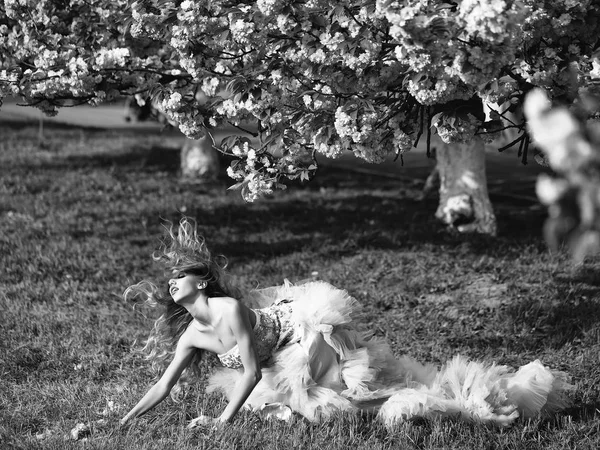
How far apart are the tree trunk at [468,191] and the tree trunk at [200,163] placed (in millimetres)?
3624

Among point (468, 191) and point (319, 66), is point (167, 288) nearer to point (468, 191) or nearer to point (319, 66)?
point (319, 66)

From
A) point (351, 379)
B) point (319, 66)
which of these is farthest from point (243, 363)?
point (319, 66)

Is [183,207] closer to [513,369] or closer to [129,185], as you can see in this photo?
[129,185]

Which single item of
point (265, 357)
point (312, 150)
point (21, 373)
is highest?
point (312, 150)

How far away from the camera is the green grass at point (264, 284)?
420cm

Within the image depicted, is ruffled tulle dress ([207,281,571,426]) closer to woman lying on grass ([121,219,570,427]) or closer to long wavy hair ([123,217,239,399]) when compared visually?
woman lying on grass ([121,219,570,427])

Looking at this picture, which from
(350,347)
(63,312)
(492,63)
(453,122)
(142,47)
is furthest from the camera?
(63,312)

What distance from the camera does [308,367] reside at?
4.36 m

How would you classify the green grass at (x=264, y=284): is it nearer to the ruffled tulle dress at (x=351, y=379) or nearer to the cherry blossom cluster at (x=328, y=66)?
the ruffled tulle dress at (x=351, y=379)

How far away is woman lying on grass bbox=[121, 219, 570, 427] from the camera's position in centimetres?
423

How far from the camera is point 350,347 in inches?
178

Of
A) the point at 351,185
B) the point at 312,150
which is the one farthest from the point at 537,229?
the point at 312,150

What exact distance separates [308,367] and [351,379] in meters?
0.23

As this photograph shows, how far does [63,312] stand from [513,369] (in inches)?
129
